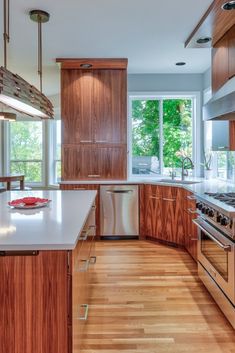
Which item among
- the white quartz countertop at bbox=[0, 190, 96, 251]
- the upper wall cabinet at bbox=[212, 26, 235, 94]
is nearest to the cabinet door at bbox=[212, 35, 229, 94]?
the upper wall cabinet at bbox=[212, 26, 235, 94]

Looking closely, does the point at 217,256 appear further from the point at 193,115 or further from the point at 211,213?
the point at 193,115

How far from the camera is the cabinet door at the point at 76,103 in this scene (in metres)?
4.81

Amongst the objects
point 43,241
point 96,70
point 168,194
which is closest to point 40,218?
point 43,241

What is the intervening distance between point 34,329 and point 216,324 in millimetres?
1479

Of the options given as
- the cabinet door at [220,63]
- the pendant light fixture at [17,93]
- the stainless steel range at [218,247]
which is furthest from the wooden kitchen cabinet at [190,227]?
the pendant light fixture at [17,93]

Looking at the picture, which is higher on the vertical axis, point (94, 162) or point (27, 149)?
point (27, 149)

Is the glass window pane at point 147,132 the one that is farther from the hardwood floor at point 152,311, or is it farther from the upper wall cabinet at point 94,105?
the hardwood floor at point 152,311

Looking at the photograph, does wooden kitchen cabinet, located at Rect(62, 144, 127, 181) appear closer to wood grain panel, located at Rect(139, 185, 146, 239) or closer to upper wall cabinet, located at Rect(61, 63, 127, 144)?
upper wall cabinet, located at Rect(61, 63, 127, 144)

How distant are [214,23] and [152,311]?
2653 millimetres

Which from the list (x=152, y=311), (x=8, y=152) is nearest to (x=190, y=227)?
(x=152, y=311)

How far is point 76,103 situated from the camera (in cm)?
484

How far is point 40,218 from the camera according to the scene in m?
2.06

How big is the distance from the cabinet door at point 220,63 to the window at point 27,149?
16.3 feet

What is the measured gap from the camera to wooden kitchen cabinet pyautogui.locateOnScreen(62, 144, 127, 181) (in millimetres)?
4895
